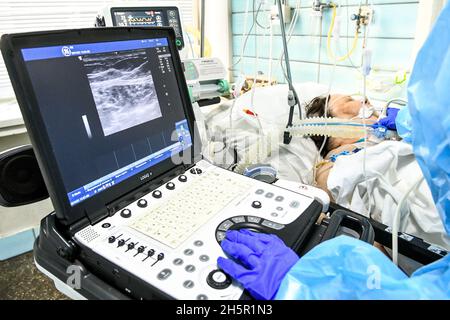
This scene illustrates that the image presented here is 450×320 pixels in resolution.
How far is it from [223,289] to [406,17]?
1.53m

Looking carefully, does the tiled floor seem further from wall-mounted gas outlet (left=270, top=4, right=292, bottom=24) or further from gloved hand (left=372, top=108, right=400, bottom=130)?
wall-mounted gas outlet (left=270, top=4, right=292, bottom=24)

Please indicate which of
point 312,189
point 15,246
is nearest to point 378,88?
point 312,189

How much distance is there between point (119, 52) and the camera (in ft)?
2.29

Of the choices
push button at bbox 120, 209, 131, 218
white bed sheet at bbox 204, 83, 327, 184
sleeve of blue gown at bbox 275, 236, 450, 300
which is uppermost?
push button at bbox 120, 209, 131, 218

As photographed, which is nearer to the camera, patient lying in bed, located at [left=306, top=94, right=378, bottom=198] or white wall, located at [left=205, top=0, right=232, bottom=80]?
patient lying in bed, located at [left=306, top=94, right=378, bottom=198]

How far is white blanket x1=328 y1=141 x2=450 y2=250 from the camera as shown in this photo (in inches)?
36.1

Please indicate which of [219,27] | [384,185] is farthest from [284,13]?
[384,185]

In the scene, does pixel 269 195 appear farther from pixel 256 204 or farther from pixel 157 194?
pixel 157 194

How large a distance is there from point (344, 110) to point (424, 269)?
999mm

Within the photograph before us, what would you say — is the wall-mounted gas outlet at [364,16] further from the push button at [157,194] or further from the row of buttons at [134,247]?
the row of buttons at [134,247]

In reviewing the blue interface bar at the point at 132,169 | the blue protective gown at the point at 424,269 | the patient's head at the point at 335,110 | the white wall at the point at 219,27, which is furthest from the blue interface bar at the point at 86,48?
the white wall at the point at 219,27

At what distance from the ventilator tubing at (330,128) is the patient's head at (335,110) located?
0.10 m

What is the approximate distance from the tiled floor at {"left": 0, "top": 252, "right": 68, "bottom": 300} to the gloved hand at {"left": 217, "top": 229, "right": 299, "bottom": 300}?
1245 mm

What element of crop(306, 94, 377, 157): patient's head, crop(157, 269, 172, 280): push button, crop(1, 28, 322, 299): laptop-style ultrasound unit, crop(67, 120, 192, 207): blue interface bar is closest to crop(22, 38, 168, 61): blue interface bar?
crop(1, 28, 322, 299): laptop-style ultrasound unit
